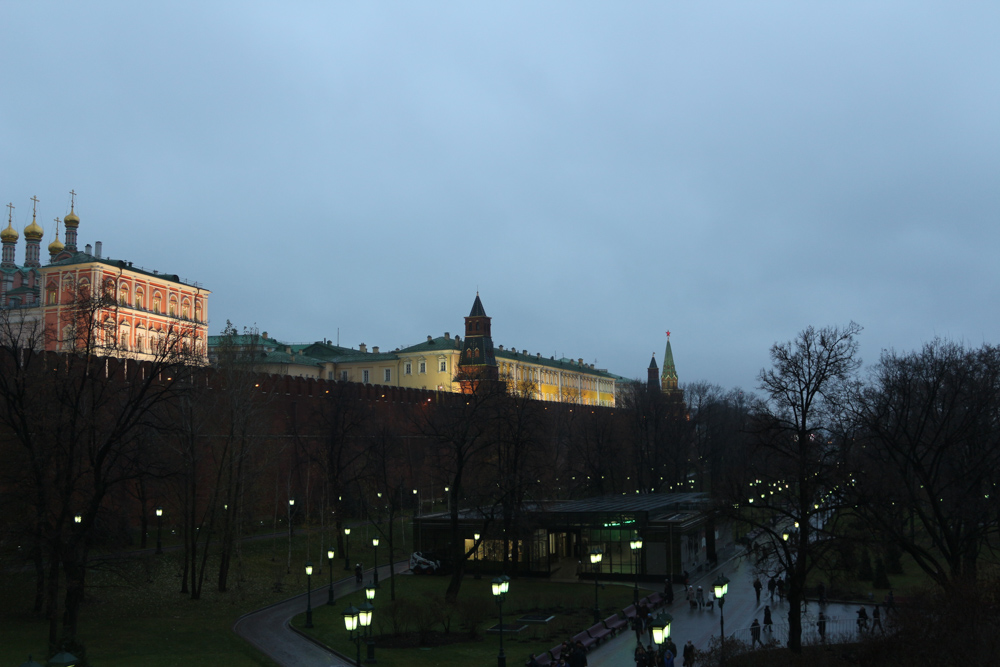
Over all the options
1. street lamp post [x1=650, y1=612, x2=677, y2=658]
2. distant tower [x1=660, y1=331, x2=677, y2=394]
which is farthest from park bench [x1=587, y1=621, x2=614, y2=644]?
distant tower [x1=660, y1=331, x2=677, y2=394]

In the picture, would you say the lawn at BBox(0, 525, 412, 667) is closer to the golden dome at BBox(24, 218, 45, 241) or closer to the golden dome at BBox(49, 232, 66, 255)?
the golden dome at BBox(49, 232, 66, 255)

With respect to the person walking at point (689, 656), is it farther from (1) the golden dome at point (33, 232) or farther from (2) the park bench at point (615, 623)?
(1) the golden dome at point (33, 232)

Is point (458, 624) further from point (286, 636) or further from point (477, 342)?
point (477, 342)

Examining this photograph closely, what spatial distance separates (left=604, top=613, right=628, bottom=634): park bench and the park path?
8.05 m

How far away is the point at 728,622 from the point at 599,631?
472cm

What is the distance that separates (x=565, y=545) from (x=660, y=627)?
2217cm

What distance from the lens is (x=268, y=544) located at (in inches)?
1567

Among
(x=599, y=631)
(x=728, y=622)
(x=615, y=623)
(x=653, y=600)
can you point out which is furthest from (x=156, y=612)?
(x=728, y=622)

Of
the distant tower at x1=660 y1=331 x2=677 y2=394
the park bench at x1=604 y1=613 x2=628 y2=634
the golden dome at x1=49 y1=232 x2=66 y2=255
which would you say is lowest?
the park bench at x1=604 y1=613 x2=628 y2=634

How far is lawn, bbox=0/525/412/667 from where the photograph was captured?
20.5 metres

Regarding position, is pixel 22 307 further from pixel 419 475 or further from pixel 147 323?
pixel 419 475

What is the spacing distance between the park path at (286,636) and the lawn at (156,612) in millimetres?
432

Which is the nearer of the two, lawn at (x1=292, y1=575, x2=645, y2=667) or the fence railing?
the fence railing

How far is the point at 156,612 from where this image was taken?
26.0 m
